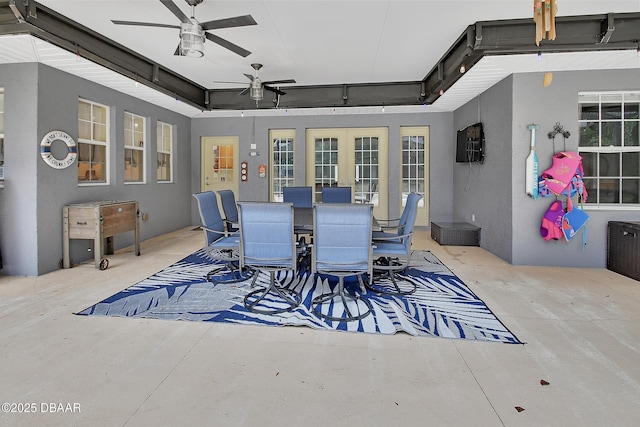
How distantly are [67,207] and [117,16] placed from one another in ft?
7.48

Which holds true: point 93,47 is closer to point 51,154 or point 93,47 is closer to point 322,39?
point 51,154

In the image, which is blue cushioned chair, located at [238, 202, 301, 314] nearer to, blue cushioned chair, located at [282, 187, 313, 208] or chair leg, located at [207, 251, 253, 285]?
chair leg, located at [207, 251, 253, 285]

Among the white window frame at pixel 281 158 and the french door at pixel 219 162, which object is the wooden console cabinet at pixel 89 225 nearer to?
the french door at pixel 219 162

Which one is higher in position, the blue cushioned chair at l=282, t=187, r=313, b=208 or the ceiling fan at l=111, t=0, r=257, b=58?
the ceiling fan at l=111, t=0, r=257, b=58

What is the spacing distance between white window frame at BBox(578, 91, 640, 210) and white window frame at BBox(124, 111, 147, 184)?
21.2 feet

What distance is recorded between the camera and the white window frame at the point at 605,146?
4574 millimetres

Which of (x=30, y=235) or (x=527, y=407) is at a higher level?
(x=30, y=235)

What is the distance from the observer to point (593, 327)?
2.75 m

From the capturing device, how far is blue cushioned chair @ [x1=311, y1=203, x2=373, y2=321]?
2801mm

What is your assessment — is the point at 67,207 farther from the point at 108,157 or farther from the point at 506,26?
the point at 506,26

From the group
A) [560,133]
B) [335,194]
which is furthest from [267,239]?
[560,133]

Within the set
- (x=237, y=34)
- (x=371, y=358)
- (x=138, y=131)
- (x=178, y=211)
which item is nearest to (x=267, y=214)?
Answer: (x=371, y=358)

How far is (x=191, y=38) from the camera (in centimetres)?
330

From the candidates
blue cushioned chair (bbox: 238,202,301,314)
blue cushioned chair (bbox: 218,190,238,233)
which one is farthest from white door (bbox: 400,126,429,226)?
blue cushioned chair (bbox: 238,202,301,314)
